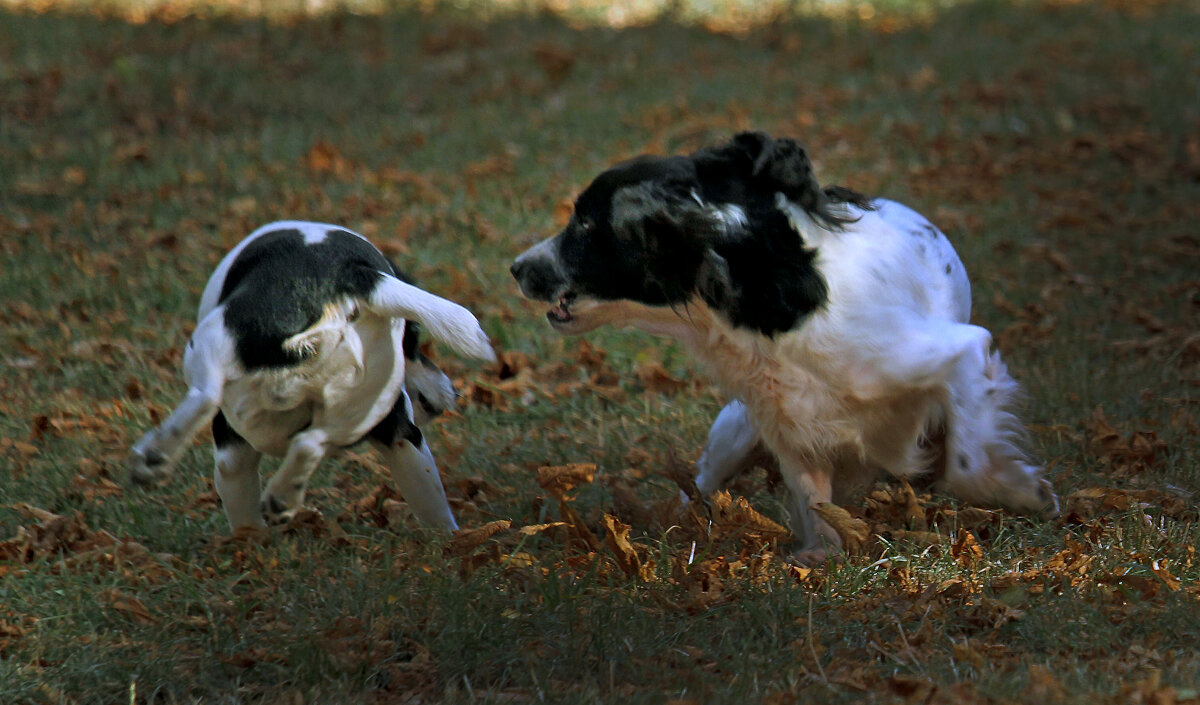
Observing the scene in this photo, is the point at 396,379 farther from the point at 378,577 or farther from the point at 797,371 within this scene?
the point at 797,371

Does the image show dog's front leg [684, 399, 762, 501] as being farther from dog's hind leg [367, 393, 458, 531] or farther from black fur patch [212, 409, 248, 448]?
black fur patch [212, 409, 248, 448]

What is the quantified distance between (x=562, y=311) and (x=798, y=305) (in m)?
0.66

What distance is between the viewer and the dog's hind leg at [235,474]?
3631mm

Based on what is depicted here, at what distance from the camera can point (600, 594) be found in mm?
3328

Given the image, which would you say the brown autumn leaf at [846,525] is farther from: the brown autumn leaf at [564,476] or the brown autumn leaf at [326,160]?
the brown autumn leaf at [326,160]

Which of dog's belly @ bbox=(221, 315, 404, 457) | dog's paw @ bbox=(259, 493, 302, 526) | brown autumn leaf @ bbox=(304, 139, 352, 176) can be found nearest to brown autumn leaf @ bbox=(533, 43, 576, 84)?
brown autumn leaf @ bbox=(304, 139, 352, 176)

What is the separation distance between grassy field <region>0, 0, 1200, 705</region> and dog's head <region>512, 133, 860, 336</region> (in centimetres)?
64

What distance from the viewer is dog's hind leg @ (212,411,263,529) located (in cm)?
363

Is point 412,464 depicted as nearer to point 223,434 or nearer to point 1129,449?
point 223,434

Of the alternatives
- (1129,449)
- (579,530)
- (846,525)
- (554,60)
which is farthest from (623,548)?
(554,60)

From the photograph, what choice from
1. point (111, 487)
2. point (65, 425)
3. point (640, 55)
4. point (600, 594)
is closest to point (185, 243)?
point (65, 425)

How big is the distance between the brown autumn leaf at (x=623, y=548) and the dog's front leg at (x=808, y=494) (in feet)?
1.73

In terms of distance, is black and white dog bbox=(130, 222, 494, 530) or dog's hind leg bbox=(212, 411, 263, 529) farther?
dog's hind leg bbox=(212, 411, 263, 529)

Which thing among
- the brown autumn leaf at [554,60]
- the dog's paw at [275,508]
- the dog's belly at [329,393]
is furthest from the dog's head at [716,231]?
the brown autumn leaf at [554,60]
